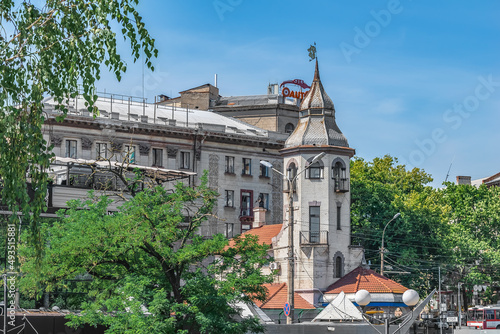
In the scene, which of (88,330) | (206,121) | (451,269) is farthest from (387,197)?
(88,330)

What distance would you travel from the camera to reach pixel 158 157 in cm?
7275

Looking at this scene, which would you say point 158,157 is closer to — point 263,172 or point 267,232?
point 263,172

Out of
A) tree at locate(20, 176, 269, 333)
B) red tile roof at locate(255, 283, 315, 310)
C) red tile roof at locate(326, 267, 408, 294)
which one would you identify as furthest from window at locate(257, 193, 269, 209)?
tree at locate(20, 176, 269, 333)

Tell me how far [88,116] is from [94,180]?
50.3 feet

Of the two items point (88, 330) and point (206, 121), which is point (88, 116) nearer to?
point (206, 121)

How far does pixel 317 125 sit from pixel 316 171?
11.1ft

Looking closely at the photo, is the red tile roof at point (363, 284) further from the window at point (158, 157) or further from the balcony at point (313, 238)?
the window at point (158, 157)

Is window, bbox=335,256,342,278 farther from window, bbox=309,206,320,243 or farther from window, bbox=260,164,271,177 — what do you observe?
window, bbox=260,164,271,177

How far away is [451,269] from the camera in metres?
79.6

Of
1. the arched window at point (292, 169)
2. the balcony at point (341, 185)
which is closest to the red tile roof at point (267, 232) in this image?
the arched window at point (292, 169)

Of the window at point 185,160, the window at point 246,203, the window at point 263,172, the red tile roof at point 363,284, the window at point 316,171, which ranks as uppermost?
the window at point 185,160

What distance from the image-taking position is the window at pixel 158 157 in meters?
72.4


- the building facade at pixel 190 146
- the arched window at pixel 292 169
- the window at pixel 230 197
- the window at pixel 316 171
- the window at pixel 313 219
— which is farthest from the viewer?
the window at pixel 230 197

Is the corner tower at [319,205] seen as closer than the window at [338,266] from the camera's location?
Yes
